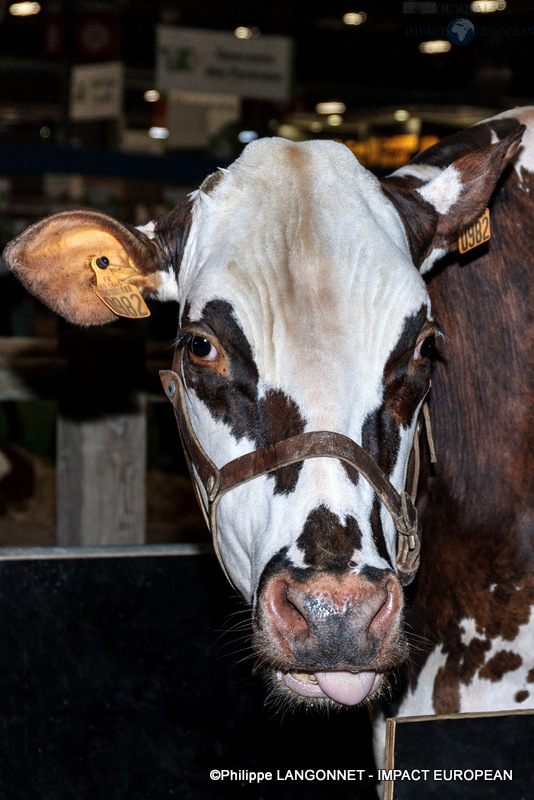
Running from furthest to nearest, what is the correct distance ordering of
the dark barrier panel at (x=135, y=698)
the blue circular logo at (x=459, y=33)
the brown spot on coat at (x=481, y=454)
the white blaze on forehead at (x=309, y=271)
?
the blue circular logo at (x=459, y=33)
the dark barrier panel at (x=135, y=698)
the brown spot on coat at (x=481, y=454)
the white blaze on forehead at (x=309, y=271)

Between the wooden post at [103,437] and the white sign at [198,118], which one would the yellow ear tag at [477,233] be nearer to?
the wooden post at [103,437]

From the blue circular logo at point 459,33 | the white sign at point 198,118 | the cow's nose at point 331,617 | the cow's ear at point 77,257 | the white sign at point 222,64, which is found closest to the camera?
the cow's nose at point 331,617

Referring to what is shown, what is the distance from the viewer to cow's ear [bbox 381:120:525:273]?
2084mm

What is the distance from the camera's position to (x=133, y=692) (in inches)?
97.0

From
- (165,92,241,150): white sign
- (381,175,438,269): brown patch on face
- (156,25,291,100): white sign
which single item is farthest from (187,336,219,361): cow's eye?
(165,92,241,150): white sign

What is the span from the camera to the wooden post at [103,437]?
379cm

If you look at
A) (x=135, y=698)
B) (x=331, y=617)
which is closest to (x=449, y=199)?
(x=331, y=617)

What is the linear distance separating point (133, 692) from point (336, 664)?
1086 millimetres

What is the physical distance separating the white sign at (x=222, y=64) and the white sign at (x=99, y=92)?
16.7 inches

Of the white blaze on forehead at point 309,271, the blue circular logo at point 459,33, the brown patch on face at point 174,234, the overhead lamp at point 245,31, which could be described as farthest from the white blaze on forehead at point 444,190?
the overhead lamp at point 245,31

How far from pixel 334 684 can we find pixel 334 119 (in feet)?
55.4

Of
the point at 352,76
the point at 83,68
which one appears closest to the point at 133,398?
the point at 83,68

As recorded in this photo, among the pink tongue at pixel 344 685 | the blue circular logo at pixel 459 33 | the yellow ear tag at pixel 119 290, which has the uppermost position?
the blue circular logo at pixel 459 33

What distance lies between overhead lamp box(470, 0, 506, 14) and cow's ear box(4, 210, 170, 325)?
24.4 feet
